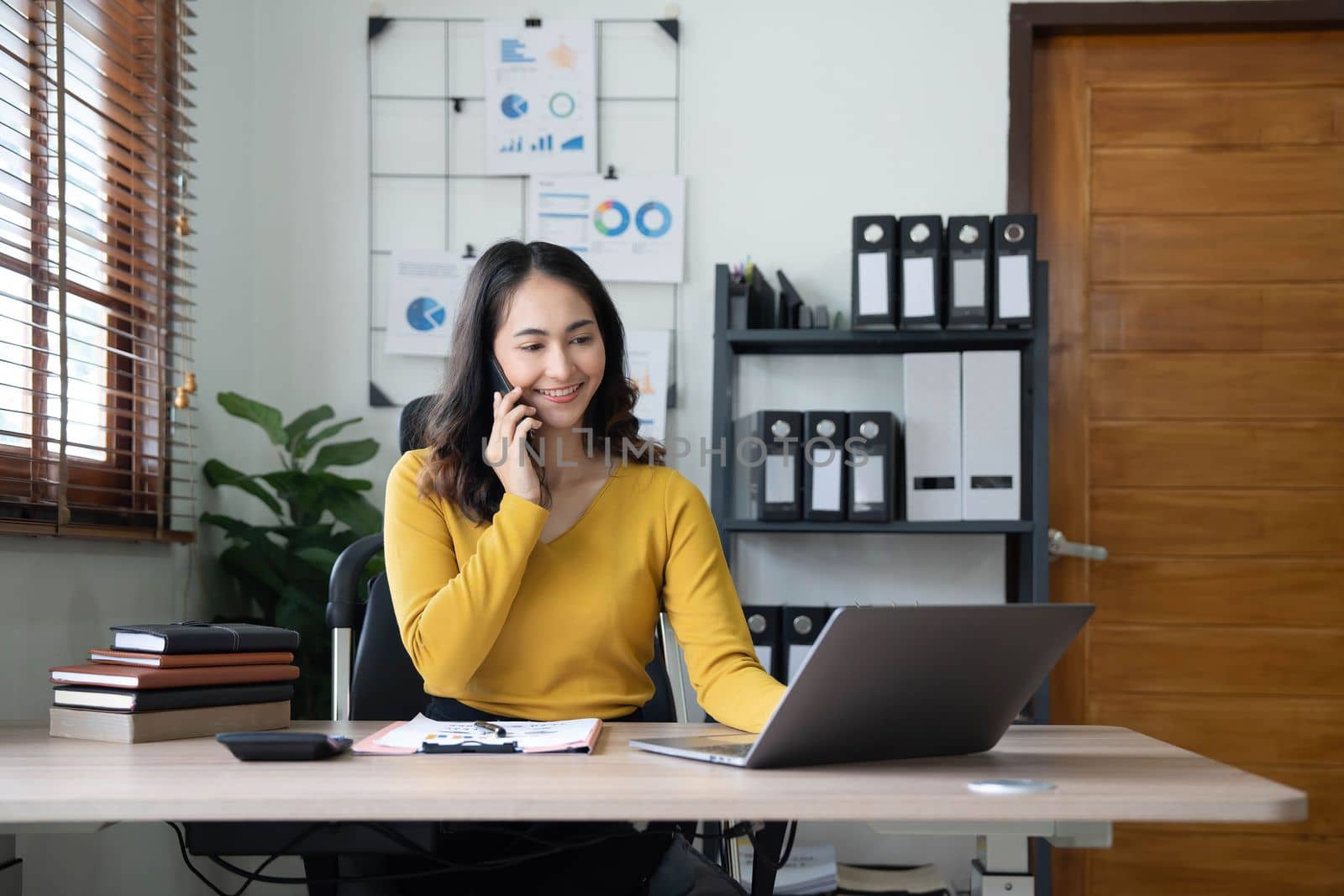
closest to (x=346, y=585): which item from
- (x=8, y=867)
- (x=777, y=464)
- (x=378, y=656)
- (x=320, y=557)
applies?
(x=378, y=656)

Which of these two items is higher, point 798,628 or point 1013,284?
point 1013,284

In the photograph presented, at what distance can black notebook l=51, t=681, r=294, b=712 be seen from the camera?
125 centimetres

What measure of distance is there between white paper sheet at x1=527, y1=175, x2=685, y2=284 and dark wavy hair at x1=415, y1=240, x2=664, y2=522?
1211 millimetres

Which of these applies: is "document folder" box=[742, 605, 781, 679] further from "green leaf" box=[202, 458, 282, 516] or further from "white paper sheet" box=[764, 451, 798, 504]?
"green leaf" box=[202, 458, 282, 516]

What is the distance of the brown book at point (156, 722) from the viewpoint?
124 centimetres

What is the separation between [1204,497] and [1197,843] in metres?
0.80

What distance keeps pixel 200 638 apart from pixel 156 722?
109mm

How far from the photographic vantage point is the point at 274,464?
2939mm

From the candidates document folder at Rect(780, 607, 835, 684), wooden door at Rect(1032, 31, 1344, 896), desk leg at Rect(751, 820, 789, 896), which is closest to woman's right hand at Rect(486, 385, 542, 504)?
desk leg at Rect(751, 820, 789, 896)

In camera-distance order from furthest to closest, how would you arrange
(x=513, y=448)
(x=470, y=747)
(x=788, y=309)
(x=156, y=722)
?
(x=788, y=309)
(x=513, y=448)
(x=156, y=722)
(x=470, y=747)

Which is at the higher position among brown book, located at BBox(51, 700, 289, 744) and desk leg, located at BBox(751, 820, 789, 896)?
brown book, located at BBox(51, 700, 289, 744)

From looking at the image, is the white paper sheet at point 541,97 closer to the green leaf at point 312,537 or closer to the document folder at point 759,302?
the document folder at point 759,302

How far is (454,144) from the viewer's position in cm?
299

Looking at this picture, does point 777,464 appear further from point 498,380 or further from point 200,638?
point 200,638
